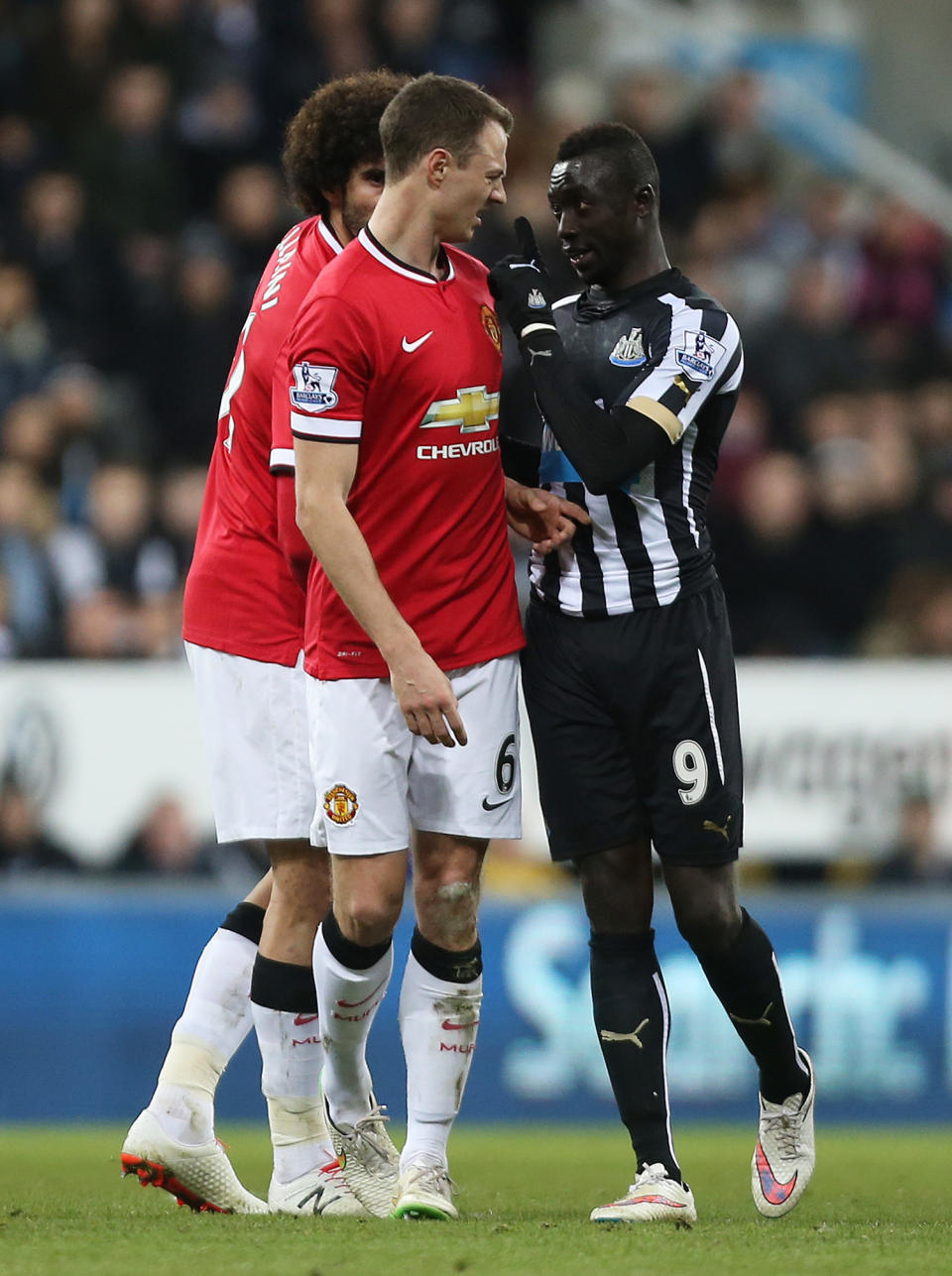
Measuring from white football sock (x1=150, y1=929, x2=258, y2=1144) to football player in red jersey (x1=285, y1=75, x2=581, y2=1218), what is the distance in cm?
44

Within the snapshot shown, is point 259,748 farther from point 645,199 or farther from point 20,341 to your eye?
point 20,341

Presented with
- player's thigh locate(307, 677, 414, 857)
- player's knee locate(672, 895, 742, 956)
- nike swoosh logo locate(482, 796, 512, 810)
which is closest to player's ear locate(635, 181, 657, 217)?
player's thigh locate(307, 677, 414, 857)

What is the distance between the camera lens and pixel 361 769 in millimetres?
4355

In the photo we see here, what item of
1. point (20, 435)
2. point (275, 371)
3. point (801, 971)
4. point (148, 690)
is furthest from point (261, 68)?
point (275, 371)

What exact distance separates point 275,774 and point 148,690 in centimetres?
422

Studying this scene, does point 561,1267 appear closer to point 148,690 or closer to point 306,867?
point 306,867

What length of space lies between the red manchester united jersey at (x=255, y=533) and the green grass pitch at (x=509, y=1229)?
50.9 inches

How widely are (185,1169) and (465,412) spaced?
1812 millimetres

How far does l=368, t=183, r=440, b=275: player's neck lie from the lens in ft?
14.4

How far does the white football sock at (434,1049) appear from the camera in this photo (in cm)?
444

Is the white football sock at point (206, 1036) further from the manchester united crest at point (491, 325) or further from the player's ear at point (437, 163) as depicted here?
the player's ear at point (437, 163)

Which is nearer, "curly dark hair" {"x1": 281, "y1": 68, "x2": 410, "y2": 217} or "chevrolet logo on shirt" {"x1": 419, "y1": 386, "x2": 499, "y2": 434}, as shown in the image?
"chevrolet logo on shirt" {"x1": 419, "y1": 386, "x2": 499, "y2": 434}

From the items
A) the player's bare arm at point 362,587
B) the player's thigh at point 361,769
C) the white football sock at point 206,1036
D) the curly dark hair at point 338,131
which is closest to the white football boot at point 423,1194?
the white football sock at point 206,1036

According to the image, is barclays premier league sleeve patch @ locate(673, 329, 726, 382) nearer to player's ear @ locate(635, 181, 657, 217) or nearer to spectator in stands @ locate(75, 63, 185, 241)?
player's ear @ locate(635, 181, 657, 217)
